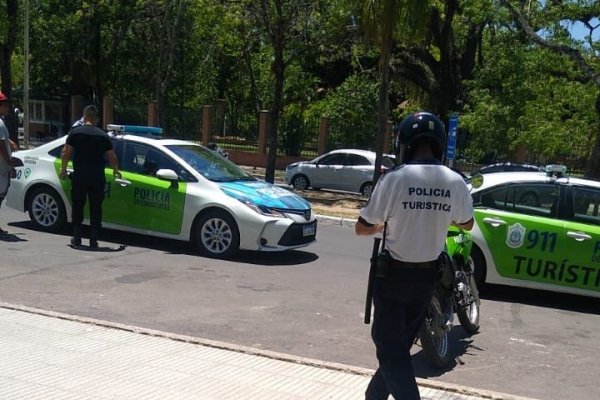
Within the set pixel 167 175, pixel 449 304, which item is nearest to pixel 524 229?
pixel 449 304

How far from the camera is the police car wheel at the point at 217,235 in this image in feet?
29.5

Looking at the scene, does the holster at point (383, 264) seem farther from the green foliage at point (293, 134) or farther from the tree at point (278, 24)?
the green foliage at point (293, 134)

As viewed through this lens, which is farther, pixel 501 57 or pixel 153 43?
pixel 153 43

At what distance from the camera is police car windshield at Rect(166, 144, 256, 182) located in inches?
376

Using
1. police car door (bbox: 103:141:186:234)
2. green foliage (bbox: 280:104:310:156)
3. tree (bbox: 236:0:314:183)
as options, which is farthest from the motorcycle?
green foliage (bbox: 280:104:310:156)

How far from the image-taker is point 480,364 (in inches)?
219

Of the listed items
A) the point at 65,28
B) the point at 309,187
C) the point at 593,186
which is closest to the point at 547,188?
the point at 593,186

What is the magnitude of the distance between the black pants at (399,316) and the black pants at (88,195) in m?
6.14

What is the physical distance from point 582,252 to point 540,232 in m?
0.48

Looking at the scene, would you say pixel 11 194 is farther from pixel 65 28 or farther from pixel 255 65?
pixel 255 65

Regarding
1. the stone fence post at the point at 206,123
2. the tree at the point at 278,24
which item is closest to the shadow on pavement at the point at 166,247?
the tree at the point at 278,24

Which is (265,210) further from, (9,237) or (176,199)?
(9,237)

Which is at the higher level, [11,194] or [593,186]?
[593,186]

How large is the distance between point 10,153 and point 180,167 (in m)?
2.40
